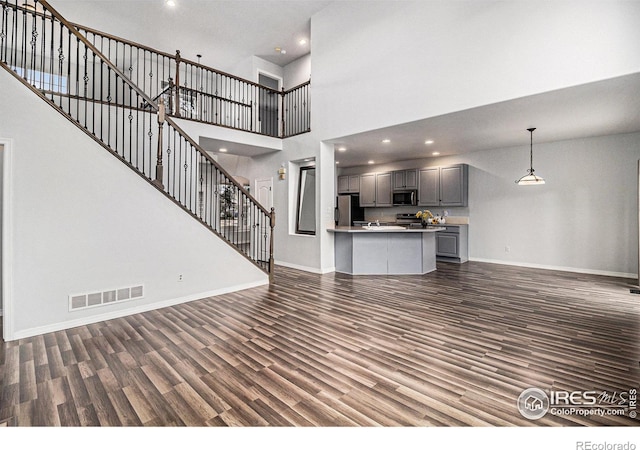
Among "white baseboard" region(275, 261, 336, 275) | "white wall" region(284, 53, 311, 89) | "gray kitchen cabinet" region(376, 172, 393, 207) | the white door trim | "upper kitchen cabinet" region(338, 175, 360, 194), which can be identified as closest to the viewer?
the white door trim

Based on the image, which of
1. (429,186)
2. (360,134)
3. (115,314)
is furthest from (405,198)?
(115,314)

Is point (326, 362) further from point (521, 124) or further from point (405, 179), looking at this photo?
point (405, 179)

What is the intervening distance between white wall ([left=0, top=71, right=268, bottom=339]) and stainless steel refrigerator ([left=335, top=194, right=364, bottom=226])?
558 cm

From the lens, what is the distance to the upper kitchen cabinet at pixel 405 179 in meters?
8.39

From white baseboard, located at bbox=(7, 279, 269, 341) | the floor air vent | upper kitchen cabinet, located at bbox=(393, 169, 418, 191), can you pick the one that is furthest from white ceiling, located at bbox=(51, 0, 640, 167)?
the floor air vent

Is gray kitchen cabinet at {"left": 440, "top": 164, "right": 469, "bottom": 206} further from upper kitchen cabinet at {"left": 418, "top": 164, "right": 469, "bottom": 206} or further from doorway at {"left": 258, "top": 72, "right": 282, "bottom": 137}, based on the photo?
doorway at {"left": 258, "top": 72, "right": 282, "bottom": 137}

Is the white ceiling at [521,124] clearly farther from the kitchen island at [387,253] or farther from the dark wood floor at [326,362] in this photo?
the dark wood floor at [326,362]

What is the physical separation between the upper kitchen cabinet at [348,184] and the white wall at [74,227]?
626 centimetres

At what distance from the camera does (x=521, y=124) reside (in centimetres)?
516

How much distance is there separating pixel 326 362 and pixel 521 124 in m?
5.12

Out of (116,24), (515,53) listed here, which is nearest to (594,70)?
(515,53)

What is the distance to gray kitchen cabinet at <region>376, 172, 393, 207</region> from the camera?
8.94 m

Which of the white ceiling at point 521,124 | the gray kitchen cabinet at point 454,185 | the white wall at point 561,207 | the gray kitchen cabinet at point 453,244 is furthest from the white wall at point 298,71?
the gray kitchen cabinet at point 453,244
